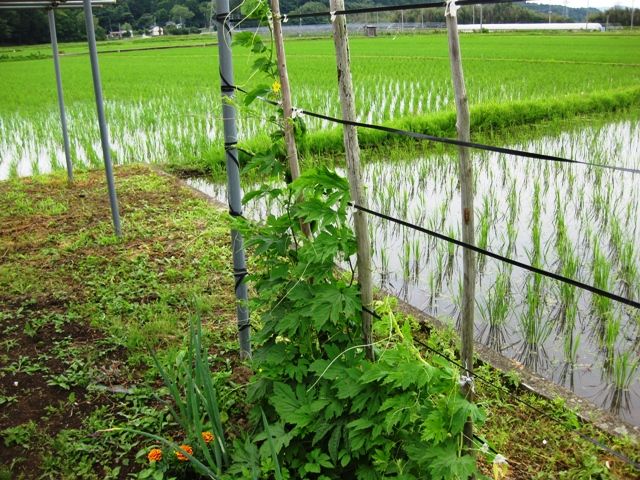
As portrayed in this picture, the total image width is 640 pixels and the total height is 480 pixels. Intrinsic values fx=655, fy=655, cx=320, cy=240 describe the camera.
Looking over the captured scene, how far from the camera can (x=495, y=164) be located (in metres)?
6.68

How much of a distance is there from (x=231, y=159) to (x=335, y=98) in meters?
7.93

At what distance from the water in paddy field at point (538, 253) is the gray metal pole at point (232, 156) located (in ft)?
4.39

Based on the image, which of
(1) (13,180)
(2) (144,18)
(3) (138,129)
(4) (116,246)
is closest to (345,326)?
(4) (116,246)

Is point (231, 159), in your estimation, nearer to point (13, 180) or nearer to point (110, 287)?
point (110, 287)

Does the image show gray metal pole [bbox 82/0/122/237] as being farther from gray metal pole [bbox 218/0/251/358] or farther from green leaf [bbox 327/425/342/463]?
green leaf [bbox 327/425/342/463]

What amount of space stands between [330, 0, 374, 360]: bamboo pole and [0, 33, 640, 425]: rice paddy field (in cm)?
34

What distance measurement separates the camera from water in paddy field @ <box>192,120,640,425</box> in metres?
3.18

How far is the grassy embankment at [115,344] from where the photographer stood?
2.28m

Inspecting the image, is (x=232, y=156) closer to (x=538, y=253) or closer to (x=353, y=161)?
(x=353, y=161)

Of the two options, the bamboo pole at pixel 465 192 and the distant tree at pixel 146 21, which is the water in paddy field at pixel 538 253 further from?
the distant tree at pixel 146 21

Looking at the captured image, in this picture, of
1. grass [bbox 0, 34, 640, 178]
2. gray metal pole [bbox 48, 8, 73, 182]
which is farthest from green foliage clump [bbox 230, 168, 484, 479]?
gray metal pole [bbox 48, 8, 73, 182]

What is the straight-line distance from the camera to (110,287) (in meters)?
3.73

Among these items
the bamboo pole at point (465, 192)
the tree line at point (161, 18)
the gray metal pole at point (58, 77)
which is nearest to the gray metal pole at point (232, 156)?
the bamboo pole at point (465, 192)

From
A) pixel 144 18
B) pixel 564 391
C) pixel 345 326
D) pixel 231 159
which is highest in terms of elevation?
pixel 144 18
